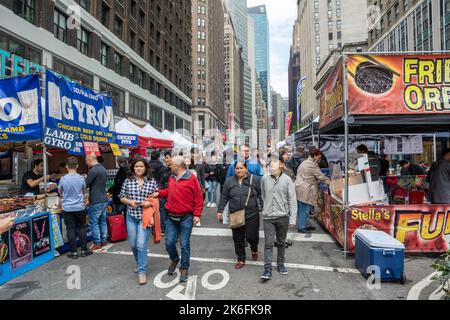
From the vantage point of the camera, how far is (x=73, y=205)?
5.43 metres

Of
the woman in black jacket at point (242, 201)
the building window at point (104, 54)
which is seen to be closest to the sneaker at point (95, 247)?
the woman in black jacket at point (242, 201)

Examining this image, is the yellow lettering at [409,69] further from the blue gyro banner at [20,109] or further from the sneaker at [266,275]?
the blue gyro banner at [20,109]

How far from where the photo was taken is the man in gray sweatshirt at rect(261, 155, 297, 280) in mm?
4363

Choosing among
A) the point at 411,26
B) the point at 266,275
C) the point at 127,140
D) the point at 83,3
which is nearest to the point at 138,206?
the point at 266,275

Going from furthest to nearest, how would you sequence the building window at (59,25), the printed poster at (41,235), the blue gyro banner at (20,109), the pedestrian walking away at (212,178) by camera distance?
the building window at (59,25) < the pedestrian walking away at (212,178) < the blue gyro banner at (20,109) < the printed poster at (41,235)

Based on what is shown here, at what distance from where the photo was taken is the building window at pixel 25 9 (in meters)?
14.2

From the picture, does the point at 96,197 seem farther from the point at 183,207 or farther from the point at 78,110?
the point at 183,207

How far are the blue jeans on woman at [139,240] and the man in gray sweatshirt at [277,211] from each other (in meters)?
1.90

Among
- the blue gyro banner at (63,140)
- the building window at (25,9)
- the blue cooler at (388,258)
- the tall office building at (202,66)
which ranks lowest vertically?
the blue cooler at (388,258)

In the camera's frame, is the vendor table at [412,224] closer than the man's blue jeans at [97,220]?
Yes

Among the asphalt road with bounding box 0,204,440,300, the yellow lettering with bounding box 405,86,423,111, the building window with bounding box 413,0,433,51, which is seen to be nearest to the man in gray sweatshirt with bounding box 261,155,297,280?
the asphalt road with bounding box 0,204,440,300

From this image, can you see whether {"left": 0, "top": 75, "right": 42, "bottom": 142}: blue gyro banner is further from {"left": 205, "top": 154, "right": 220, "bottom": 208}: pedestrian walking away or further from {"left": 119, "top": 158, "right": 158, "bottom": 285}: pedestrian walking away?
{"left": 205, "top": 154, "right": 220, "bottom": 208}: pedestrian walking away
